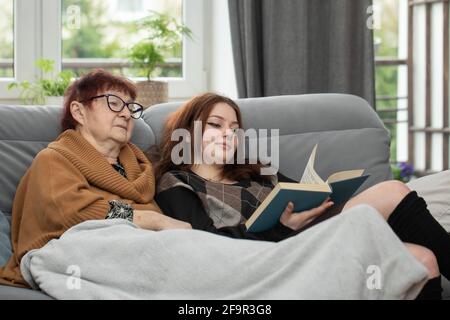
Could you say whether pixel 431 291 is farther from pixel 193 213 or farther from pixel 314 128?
pixel 314 128

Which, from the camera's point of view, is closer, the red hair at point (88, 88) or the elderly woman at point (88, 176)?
the elderly woman at point (88, 176)

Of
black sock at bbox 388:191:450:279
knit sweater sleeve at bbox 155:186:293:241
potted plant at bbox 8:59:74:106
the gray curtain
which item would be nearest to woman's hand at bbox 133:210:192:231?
knit sweater sleeve at bbox 155:186:293:241

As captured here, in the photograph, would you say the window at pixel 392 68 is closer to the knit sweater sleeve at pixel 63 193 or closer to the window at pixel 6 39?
the window at pixel 6 39

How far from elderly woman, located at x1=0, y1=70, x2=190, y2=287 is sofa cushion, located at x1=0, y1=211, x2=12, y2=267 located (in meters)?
0.02

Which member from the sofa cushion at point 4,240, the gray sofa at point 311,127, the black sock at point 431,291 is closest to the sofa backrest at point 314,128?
the gray sofa at point 311,127

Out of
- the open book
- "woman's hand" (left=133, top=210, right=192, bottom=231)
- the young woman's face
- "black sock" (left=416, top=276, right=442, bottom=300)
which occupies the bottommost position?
"black sock" (left=416, top=276, right=442, bottom=300)

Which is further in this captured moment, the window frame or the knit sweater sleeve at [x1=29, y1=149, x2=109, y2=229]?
the window frame

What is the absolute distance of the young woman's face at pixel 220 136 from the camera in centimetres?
254

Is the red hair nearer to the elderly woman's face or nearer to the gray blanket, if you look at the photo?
the elderly woman's face

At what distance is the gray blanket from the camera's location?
5.55 feet

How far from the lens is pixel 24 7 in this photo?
390 centimetres

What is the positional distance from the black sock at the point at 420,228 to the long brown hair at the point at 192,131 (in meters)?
0.62

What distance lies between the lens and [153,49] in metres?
3.88

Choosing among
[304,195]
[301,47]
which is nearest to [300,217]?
[304,195]
